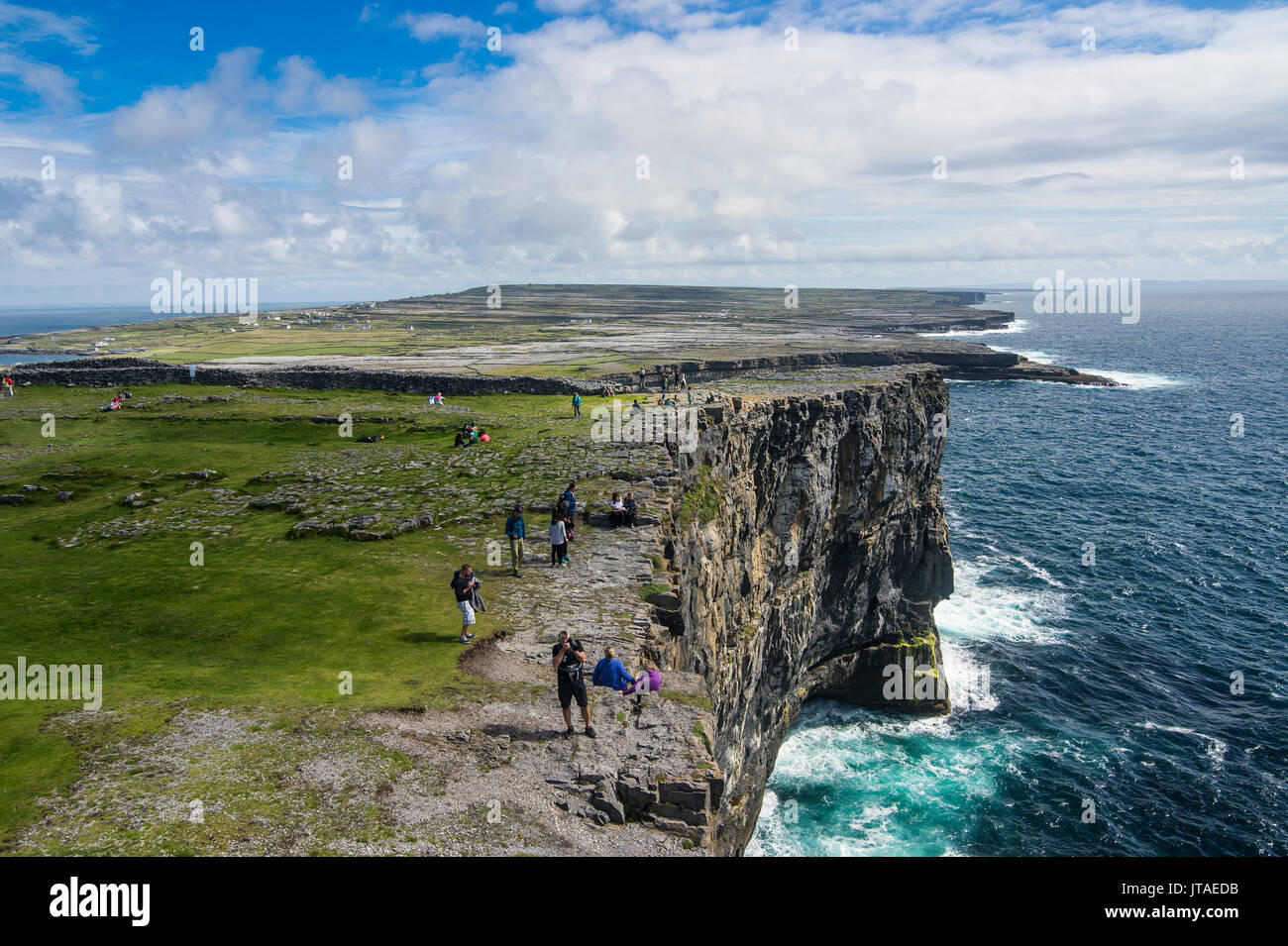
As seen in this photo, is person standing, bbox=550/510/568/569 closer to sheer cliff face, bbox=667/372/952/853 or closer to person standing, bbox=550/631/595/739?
sheer cliff face, bbox=667/372/952/853

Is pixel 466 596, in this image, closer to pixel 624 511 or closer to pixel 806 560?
pixel 624 511

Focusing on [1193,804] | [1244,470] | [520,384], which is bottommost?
[1193,804]

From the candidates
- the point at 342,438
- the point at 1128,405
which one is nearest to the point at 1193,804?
the point at 342,438

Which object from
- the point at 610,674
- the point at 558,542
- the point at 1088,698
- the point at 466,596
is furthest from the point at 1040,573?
the point at 466,596

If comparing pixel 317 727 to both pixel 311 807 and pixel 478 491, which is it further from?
pixel 478 491

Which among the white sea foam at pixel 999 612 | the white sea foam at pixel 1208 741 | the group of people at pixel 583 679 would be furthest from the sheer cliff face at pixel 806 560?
the white sea foam at pixel 1208 741

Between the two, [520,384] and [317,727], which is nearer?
[317,727]
